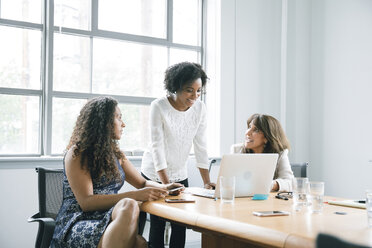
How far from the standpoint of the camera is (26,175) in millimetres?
3271

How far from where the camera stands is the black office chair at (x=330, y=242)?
1.83 feet

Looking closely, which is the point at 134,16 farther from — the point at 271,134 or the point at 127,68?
the point at 271,134

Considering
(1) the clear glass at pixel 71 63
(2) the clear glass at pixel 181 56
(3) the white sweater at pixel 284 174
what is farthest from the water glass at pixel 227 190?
(2) the clear glass at pixel 181 56

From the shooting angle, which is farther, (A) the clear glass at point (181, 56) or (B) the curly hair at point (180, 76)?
(A) the clear glass at point (181, 56)

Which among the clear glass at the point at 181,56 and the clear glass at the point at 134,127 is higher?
the clear glass at the point at 181,56

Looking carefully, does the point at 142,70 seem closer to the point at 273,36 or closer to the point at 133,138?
the point at 133,138

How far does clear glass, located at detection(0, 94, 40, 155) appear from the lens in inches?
136

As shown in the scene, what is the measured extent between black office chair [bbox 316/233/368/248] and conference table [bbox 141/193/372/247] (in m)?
0.49

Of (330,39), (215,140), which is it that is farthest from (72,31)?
(330,39)

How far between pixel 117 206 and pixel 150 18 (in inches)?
109

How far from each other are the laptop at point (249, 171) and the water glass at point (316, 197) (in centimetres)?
36

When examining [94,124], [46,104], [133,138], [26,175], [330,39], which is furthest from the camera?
[330,39]

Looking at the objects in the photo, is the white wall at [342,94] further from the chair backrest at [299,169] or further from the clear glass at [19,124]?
the clear glass at [19,124]

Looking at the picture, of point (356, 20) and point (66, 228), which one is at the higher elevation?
point (356, 20)
